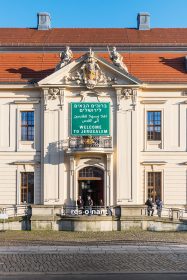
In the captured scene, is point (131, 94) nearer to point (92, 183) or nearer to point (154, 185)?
point (154, 185)

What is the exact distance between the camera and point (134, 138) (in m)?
38.9

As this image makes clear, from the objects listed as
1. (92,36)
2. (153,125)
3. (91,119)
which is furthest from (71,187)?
(92,36)

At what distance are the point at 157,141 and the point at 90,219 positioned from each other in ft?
29.4

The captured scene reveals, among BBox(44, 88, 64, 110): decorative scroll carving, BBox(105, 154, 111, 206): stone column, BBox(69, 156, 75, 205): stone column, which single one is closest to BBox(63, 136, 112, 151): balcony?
BBox(105, 154, 111, 206): stone column

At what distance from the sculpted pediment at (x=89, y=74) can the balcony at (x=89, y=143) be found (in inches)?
128

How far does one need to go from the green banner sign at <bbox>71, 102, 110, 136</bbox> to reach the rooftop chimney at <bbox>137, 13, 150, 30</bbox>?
36.5 ft

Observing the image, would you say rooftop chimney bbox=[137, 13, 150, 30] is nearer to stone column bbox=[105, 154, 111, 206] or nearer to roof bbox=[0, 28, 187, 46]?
→ roof bbox=[0, 28, 187, 46]

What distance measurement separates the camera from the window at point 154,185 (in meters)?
39.4

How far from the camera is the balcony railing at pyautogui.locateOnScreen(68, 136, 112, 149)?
3797cm

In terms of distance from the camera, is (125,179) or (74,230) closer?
(74,230)

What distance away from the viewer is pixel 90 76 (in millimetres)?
38844

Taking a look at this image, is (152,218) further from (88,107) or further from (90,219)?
(88,107)

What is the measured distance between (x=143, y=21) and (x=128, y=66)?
8.42 meters

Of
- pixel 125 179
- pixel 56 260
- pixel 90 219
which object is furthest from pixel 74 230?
pixel 56 260
